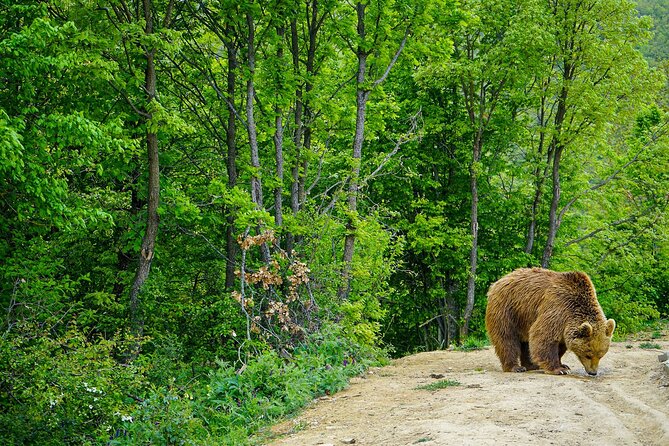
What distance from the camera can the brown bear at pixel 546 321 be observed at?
10117 mm

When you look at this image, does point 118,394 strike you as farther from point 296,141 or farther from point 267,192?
point 267,192

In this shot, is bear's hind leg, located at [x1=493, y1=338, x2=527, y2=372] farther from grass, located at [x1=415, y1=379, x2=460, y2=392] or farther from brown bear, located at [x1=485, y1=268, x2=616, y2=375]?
grass, located at [x1=415, y1=379, x2=460, y2=392]

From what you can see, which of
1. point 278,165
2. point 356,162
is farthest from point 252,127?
point 356,162

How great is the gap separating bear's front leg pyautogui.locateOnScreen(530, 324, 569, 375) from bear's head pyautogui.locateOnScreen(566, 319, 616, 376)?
30cm

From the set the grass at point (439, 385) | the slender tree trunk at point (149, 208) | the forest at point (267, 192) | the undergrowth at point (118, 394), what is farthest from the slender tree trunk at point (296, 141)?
the grass at point (439, 385)

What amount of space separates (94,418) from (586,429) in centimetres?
683

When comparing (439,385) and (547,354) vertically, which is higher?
(547,354)

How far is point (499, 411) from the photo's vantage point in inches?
299

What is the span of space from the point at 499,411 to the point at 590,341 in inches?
119

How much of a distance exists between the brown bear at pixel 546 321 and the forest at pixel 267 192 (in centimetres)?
244

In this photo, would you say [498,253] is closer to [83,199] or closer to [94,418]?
[83,199]

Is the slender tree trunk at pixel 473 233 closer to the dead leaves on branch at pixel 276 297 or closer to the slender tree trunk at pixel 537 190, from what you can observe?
the slender tree trunk at pixel 537 190

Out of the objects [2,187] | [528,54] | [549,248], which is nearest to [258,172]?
[2,187]

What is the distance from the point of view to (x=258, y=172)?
1404 cm
